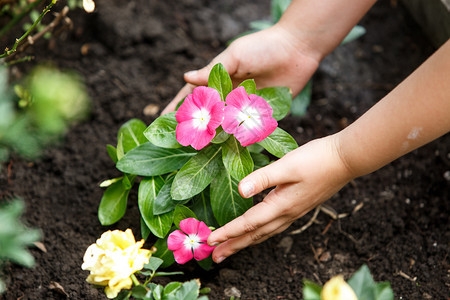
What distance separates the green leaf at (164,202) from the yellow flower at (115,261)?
298 millimetres

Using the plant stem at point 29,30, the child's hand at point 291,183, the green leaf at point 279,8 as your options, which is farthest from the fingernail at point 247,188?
the green leaf at point 279,8

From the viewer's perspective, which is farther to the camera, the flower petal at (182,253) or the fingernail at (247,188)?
the flower petal at (182,253)

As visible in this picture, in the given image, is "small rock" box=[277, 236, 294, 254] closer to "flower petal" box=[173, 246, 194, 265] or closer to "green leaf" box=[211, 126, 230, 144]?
"flower petal" box=[173, 246, 194, 265]

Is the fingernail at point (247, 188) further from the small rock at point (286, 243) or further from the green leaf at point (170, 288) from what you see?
the small rock at point (286, 243)

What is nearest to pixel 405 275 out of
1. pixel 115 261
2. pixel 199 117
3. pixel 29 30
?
pixel 199 117

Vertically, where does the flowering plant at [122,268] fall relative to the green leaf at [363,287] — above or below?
above

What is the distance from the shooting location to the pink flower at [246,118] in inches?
49.4

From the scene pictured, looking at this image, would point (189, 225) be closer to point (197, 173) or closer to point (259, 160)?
point (197, 173)

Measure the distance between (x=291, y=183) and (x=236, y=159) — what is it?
179 mm

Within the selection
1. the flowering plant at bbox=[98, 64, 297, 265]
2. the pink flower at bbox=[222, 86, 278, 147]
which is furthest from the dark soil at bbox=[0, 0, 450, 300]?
the pink flower at bbox=[222, 86, 278, 147]

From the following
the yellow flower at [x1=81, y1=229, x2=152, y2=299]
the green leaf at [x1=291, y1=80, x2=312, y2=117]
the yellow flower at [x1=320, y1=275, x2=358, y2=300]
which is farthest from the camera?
the green leaf at [x1=291, y1=80, x2=312, y2=117]

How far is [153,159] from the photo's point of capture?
1.47m

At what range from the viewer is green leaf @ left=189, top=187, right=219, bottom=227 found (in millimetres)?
1520

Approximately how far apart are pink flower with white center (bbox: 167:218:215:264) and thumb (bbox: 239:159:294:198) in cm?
22
